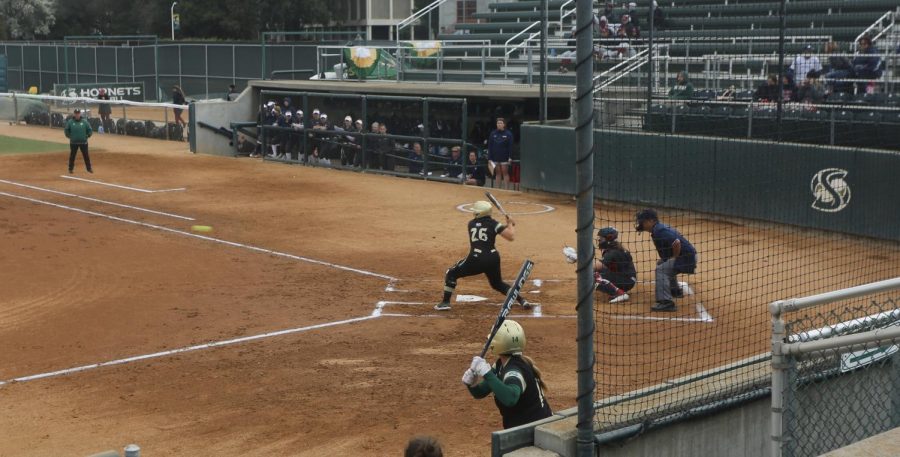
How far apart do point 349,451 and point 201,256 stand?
9.63m

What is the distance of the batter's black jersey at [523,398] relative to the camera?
760 centimetres

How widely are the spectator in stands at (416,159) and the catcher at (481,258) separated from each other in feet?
46.0

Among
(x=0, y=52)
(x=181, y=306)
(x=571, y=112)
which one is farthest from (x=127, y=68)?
(x=181, y=306)

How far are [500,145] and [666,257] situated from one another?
1215 cm

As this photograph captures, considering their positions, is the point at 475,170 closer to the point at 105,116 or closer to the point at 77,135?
the point at 77,135

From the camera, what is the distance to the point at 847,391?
7.57 m

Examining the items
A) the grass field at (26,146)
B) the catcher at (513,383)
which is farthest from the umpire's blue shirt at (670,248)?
the grass field at (26,146)

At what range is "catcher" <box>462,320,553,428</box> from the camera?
24.7 feet

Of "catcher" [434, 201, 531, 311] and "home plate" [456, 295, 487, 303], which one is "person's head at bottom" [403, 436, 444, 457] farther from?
"home plate" [456, 295, 487, 303]

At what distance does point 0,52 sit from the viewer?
195 feet

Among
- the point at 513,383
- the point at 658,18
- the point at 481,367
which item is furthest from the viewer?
the point at 658,18

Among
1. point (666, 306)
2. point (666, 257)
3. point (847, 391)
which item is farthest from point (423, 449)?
point (666, 257)

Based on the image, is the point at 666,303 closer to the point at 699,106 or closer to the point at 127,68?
the point at 699,106

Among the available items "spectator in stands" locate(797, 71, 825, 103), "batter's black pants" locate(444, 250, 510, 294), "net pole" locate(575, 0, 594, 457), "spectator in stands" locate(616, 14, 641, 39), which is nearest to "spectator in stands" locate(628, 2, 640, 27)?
"spectator in stands" locate(616, 14, 641, 39)
